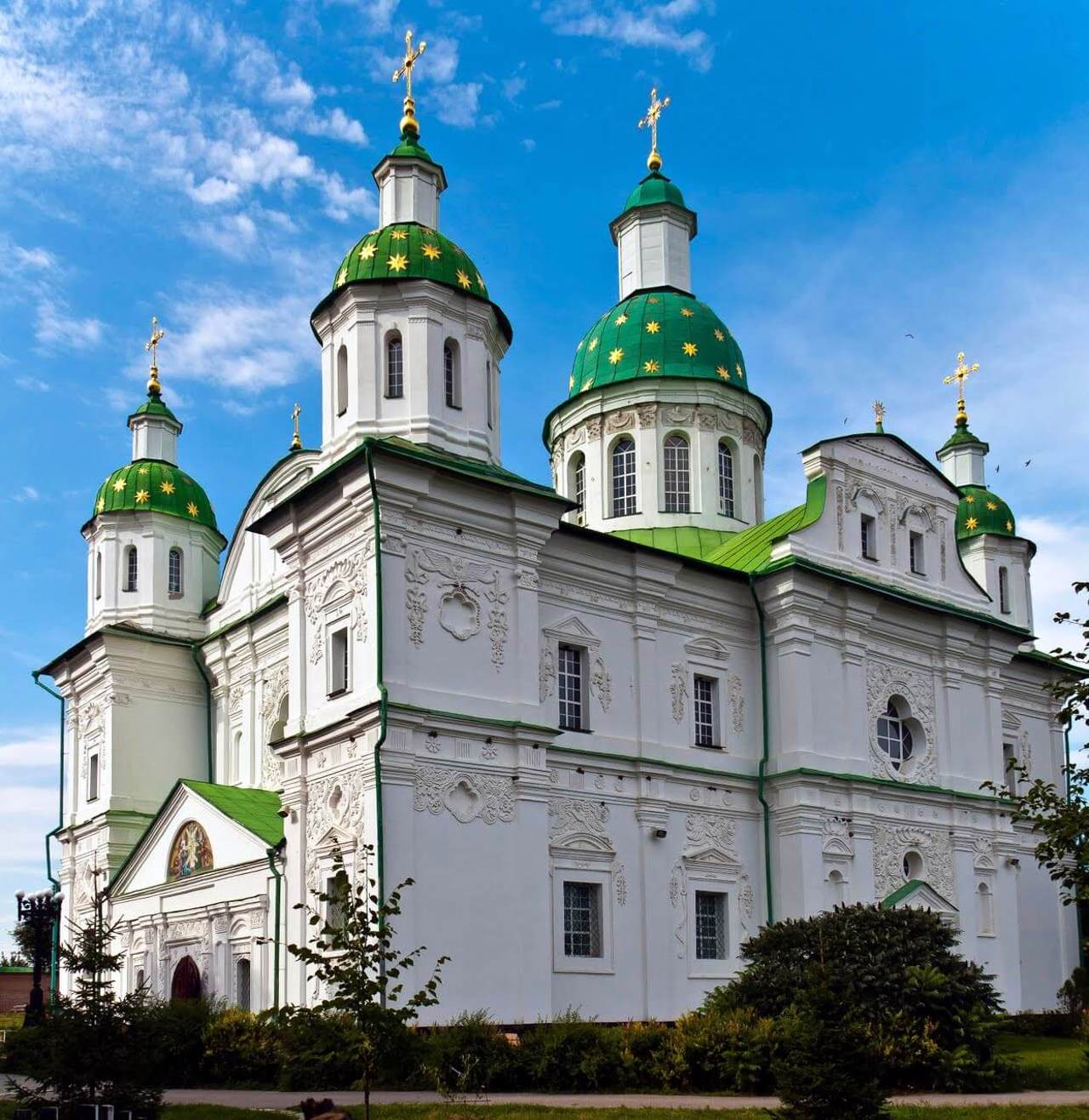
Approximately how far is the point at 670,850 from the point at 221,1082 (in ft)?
29.4

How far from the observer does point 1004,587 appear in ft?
130

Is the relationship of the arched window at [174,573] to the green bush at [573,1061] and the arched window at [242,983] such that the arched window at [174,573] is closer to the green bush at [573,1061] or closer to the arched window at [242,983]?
the arched window at [242,983]

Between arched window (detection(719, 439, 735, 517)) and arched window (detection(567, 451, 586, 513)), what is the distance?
3.11 metres

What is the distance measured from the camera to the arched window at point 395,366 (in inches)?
930

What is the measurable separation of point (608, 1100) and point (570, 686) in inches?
370

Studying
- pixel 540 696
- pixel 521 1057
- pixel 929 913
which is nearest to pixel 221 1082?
pixel 521 1057

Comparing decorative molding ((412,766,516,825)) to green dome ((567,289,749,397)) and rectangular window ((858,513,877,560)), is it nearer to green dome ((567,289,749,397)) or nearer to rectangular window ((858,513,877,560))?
rectangular window ((858,513,877,560))

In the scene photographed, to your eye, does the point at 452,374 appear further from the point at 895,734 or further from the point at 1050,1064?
the point at 1050,1064

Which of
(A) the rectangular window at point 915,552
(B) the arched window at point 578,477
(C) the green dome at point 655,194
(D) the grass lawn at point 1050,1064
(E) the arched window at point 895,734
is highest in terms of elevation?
(C) the green dome at point 655,194

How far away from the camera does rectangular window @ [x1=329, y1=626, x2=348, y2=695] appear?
73.9ft

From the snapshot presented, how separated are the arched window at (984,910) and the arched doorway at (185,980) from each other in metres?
15.5

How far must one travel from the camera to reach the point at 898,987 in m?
17.9

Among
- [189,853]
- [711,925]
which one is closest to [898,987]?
[711,925]

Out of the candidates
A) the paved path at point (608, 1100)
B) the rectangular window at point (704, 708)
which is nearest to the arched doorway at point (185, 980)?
the paved path at point (608, 1100)
